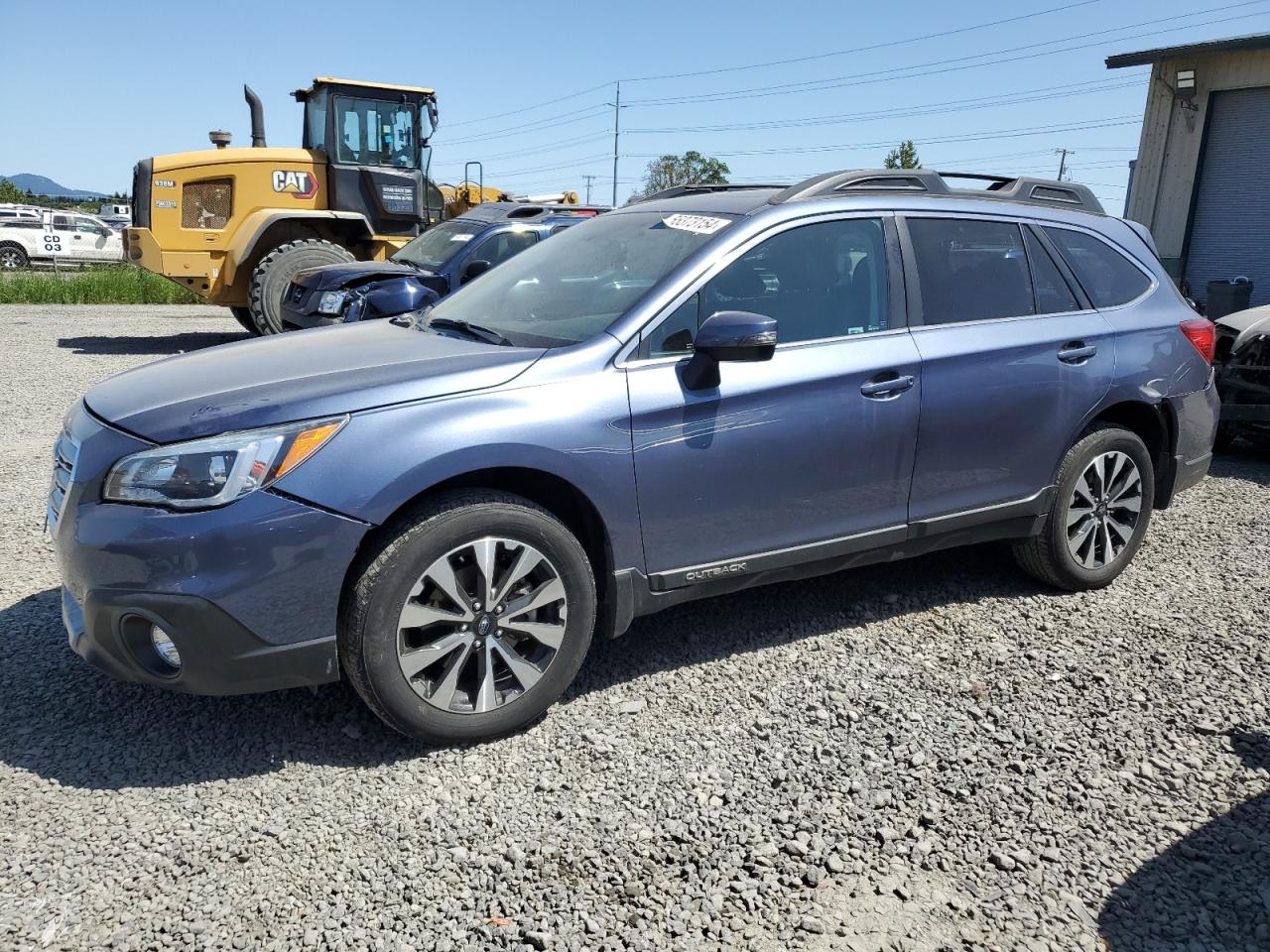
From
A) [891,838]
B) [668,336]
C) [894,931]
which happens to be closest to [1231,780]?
[891,838]

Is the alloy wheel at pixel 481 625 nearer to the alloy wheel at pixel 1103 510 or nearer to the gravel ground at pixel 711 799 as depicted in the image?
the gravel ground at pixel 711 799

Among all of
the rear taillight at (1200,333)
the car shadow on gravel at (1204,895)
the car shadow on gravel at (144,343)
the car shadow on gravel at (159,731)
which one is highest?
the rear taillight at (1200,333)

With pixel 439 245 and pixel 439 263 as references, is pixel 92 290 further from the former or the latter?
pixel 439 263

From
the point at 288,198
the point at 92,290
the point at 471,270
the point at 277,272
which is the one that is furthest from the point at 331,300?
the point at 92,290

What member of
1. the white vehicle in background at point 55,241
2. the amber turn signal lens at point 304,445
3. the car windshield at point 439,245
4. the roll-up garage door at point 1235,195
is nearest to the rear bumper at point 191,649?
the amber turn signal lens at point 304,445

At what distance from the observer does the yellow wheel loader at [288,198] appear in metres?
12.7

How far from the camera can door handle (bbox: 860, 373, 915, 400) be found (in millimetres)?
3803

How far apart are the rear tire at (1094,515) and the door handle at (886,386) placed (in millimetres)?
1063

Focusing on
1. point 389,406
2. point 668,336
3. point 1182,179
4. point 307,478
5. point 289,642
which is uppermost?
point 1182,179

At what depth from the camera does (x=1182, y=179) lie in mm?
14227

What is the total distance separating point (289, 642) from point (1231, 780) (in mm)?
2922

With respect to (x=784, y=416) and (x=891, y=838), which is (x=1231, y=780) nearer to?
(x=891, y=838)

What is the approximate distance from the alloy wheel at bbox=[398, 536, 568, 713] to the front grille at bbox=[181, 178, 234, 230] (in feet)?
38.3

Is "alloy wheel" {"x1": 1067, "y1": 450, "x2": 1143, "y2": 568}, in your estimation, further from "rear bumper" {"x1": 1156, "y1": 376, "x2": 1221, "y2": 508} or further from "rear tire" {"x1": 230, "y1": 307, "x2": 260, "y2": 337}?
"rear tire" {"x1": 230, "y1": 307, "x2": 260, "y2": 337}
